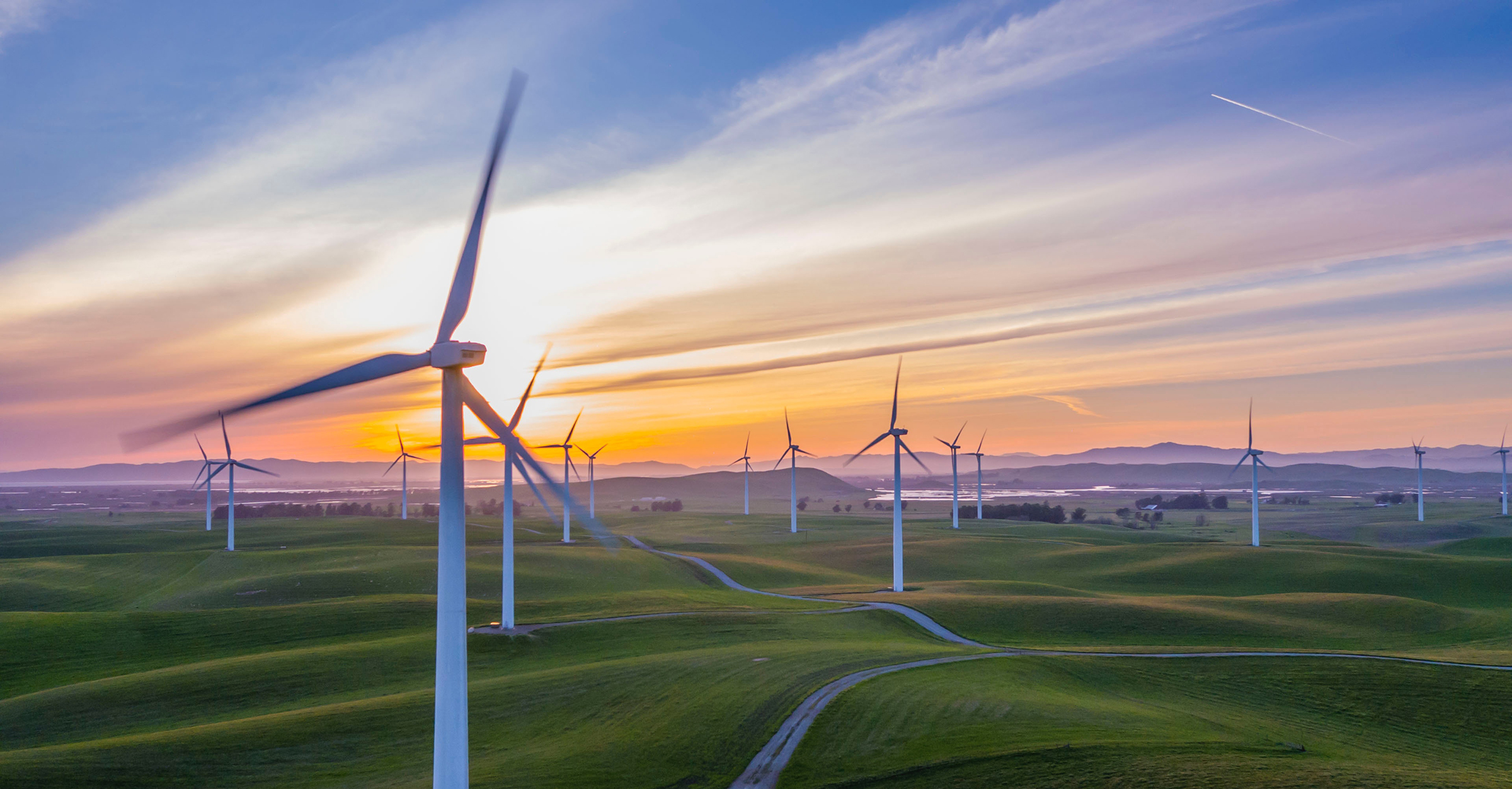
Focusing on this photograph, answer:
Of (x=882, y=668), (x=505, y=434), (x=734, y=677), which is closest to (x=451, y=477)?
(x=505, y=434)

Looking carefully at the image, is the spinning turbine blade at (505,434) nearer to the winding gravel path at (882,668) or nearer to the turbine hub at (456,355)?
the turbine hub at (456,355)

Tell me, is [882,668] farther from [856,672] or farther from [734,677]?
[734,677]

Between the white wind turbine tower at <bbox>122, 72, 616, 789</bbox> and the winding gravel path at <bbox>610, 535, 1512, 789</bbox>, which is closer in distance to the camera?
the white wind turbine tower at <bbox>122, 72, 616, 789</bbox>

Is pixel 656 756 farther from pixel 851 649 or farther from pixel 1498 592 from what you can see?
pixel 1498 592

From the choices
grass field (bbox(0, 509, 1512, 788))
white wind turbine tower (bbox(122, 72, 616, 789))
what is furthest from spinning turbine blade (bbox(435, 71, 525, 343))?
grass field (bbox(0, 509, 1512, 788))

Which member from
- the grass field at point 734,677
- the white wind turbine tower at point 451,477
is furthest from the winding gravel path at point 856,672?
the white wind turbine tower at point 451,477

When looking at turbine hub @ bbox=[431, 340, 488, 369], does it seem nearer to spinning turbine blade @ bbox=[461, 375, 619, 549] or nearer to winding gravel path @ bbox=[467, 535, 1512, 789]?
spinning turbine blade @ bbox=[461, 375, 619, 549]
